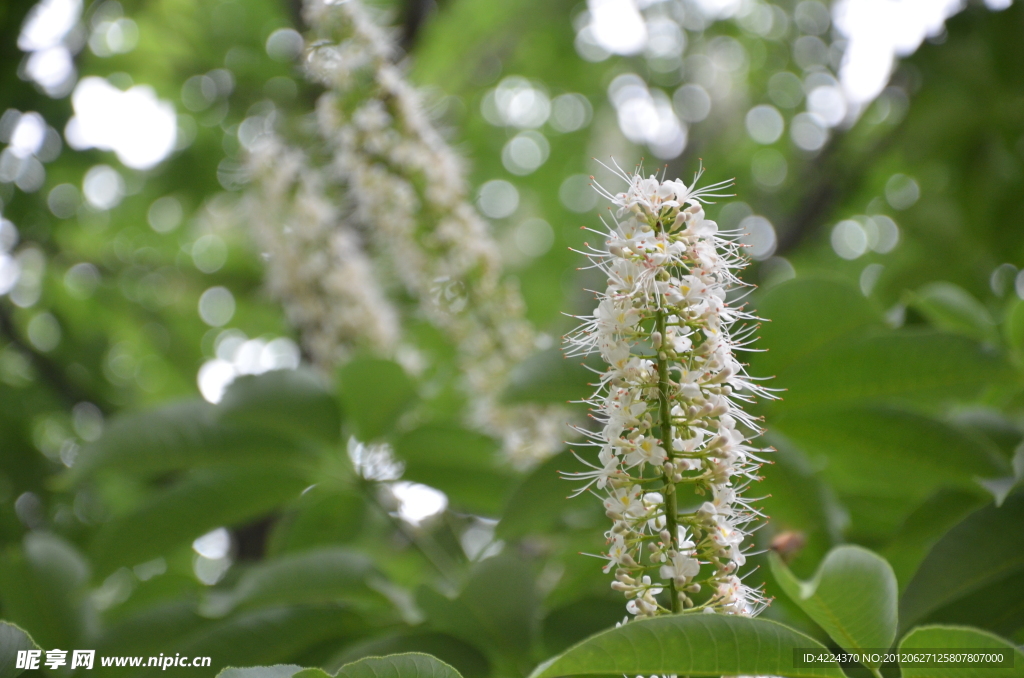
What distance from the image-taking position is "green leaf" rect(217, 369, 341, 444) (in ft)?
7.22

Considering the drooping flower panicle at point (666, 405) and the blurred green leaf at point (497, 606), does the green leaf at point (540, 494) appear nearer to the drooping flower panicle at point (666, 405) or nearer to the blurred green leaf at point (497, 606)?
the blurred green leaf at point (497, 606)

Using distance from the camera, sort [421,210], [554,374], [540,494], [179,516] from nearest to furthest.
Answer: [540,494]
[554,374]
[179,516]
[421,210]

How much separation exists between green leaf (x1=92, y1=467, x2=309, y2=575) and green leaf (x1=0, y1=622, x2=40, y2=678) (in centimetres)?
102

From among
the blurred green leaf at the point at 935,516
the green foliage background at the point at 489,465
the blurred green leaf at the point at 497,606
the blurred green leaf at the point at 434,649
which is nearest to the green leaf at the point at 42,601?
the green foliage background at the point at 489,465

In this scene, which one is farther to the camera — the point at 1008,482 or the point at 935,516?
the point at 935,516

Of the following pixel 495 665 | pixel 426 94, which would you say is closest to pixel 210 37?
pixel 426 94

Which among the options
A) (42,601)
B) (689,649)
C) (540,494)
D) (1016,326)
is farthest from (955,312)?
(42,601)

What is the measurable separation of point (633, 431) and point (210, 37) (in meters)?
4.64

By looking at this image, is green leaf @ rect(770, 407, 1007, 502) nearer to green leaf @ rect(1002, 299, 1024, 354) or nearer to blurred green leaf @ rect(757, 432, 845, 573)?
blurred green leaf @ rect(757, 432, 845, 573)

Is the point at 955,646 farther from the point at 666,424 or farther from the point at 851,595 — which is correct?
the point at 666,424

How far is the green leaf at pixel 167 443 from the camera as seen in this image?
2.29 m

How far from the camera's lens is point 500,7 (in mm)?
4773

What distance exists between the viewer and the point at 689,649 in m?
1.07

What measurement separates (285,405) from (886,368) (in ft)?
5.19
